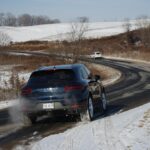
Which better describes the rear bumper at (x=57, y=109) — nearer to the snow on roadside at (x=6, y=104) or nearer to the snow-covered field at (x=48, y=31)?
the snow on roadside at (x=6, y=104)

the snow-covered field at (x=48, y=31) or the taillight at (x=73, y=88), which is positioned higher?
the taillight at (x=73, y=88)

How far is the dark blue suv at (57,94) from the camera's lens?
13.5 metres

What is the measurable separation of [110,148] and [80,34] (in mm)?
37207

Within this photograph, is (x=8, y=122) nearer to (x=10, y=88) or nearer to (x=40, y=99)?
(x=40, y=99)

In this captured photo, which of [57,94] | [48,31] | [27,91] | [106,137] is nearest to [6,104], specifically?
[27,91]

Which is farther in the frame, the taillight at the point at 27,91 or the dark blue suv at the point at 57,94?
the taillight at the point at 27,91

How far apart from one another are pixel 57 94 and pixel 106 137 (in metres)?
3.32

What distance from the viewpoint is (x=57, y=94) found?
13516 mm

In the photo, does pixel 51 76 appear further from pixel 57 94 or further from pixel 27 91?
pixel 27 91

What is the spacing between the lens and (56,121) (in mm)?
14547

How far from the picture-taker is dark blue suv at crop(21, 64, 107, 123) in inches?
533

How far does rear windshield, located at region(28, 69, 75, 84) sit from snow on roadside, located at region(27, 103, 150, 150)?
1.66 metres

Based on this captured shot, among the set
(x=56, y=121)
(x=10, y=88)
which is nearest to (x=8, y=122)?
(x=56, y=121)

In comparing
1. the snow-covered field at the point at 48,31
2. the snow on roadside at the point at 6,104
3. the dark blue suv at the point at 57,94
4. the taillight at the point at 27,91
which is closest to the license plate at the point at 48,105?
the dark blue suv at the point at 57,94
